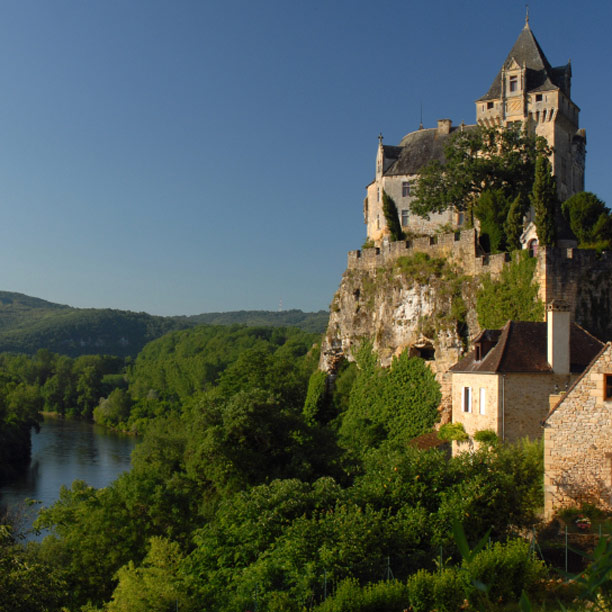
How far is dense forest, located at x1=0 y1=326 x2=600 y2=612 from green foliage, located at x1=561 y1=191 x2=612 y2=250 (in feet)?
34.4

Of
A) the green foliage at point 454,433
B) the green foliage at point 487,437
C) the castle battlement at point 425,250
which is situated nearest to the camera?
the green foliage at point 487,437

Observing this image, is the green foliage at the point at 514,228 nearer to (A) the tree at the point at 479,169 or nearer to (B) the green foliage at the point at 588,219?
(B) the green foliage at the point at 588,219

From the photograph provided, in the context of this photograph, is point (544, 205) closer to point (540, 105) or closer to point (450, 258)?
point (450, 258)

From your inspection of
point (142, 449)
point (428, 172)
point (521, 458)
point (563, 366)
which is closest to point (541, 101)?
point (428, 172)

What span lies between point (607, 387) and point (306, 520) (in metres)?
8.58

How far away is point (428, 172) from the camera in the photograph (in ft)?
138

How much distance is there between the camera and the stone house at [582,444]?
17.3m

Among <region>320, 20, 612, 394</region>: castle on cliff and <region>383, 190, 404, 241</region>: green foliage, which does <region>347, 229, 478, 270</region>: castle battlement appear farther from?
<region>383, 190, 404, 241</region>: green foliage

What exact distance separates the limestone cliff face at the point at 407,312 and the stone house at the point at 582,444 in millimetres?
13485

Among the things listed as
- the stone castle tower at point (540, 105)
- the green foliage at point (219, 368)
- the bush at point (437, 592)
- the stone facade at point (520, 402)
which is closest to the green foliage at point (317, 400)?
the green foliage at point (219, 368)

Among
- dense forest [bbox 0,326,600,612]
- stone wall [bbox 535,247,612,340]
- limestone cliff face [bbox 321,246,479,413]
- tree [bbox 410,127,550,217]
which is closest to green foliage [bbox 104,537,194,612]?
dense forest [bbox 0,326,600,612]

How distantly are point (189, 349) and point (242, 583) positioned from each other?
13782 cm

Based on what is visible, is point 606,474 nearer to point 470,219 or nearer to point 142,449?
point 470,219

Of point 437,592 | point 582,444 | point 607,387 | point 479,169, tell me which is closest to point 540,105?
point 479,169
